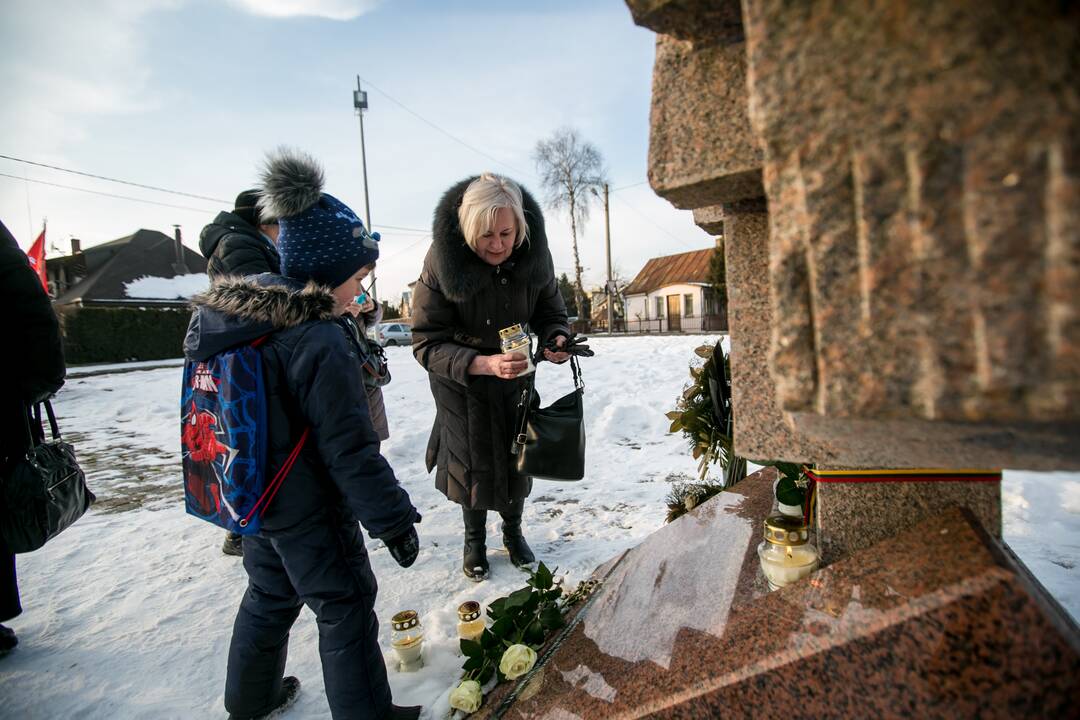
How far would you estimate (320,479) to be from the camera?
5.74 feet

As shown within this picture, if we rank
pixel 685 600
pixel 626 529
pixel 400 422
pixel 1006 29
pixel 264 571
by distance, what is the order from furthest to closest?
pixel 400 422
pixel 626 529
pixel 264 571
pixel 685 600
pixel 1006 29

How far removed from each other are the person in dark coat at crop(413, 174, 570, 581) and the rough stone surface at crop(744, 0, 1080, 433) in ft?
5.29

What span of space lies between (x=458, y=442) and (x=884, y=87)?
2.25m

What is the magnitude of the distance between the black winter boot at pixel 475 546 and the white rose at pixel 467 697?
1.02 m

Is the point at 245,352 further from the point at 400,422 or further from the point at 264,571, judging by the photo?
the point at 400,422

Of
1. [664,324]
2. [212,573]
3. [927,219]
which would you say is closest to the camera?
[927,219]

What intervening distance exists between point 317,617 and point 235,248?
1.85 meters

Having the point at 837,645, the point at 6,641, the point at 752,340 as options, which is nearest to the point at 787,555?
the point at 837,645

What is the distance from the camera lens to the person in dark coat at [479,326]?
2.39 metres

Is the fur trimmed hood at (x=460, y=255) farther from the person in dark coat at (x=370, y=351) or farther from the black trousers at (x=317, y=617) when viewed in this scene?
the black trousers at (x=317, y=617)

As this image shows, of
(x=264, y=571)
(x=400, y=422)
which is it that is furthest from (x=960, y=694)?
(x=400, y=422)

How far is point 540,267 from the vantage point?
260cm

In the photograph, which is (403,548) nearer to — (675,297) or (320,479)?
(320,479)

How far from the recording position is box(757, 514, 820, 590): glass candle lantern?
1.36m
